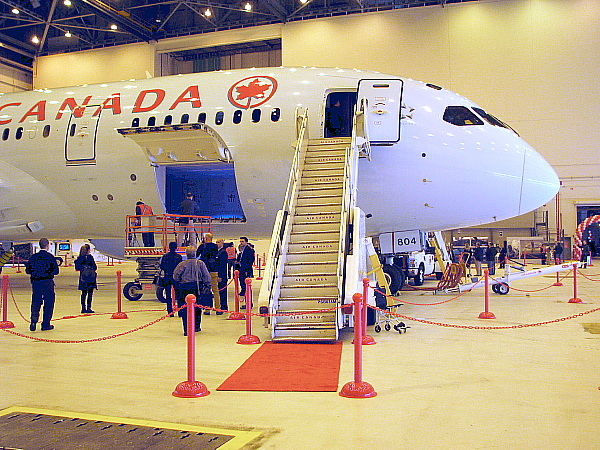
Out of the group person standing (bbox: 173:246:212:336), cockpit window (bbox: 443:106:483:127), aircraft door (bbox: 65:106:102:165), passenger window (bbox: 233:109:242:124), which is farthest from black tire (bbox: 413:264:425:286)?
aircraft door (bbox: 65:106:102:165)

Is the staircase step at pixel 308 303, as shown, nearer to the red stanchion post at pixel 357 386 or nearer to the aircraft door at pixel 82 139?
the red stanchion post at pixel 357 386

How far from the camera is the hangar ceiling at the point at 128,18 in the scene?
108 ft

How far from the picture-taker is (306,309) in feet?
26.8

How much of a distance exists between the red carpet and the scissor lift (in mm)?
5020

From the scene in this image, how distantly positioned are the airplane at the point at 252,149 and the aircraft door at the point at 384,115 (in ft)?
0.08

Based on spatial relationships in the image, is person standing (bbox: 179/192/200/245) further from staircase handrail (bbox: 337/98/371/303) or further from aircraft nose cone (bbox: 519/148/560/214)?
aircraft nose cone (bbox: 519/148/560/214)

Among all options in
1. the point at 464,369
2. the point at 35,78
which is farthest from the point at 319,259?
the point at 35,78

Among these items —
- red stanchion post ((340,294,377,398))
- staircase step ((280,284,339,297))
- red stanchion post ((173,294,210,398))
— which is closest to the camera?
red stanchion post ((340,294,377,398))

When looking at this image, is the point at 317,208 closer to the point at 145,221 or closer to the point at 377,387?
the point at 377,387

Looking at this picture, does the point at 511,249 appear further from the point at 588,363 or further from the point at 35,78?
the point at 35,78

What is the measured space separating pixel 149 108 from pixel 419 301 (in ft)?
25.4

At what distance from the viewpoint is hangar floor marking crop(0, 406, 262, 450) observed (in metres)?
4.09

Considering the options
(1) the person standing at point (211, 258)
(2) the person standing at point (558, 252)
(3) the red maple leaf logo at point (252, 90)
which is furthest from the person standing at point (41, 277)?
(2) the person standing at point (558, 252)

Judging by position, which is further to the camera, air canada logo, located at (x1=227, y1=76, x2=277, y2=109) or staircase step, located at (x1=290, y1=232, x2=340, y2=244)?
air canada logo, located at (x1=227, y1=76, x2=277, y2=109)
